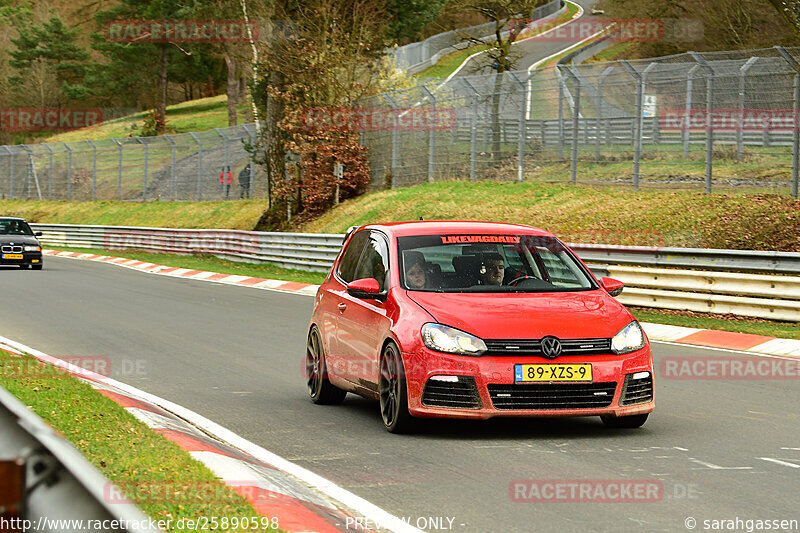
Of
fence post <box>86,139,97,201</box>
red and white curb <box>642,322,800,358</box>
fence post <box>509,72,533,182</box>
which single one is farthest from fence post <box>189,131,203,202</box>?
red and white curb <box>642,322,800,358</box>

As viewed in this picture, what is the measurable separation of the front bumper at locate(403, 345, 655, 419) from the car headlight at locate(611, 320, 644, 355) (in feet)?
0.23

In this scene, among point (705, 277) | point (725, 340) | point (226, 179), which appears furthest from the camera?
point (226, 179)

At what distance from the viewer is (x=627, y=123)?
25.9 meters

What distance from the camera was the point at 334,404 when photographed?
9.78 meters

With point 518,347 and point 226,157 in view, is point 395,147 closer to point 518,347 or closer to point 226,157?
point 226,157

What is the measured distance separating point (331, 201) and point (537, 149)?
10.3 metres

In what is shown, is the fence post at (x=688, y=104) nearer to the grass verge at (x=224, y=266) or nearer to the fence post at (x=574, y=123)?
the fence post at (x=574, y=123)

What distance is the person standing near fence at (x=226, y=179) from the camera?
47.4 meters

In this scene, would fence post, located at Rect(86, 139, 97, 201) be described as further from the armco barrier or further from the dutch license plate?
the dutch license plate

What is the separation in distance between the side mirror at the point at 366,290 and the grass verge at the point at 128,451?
6.18 ft

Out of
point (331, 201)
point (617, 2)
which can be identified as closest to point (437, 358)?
point (331, 201)

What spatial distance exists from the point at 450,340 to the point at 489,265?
1.28m

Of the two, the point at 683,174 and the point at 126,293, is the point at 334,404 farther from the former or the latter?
the point at 683,174

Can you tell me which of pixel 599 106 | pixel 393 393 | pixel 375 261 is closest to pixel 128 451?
pixel 393 393
